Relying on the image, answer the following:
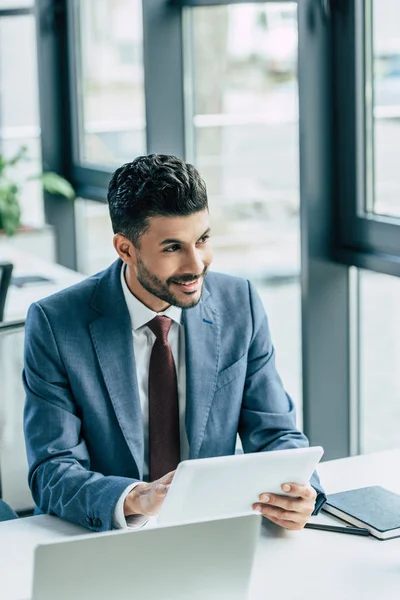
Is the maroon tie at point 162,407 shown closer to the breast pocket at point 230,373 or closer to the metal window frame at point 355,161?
the breast pocket at point 230,373

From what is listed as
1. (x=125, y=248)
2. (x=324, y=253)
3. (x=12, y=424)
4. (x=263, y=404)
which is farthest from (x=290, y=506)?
(x=324, y=253)

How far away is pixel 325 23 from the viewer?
2945 millimetres

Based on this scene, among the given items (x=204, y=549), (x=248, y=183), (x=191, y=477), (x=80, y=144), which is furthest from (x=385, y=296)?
(x=80, y=144)

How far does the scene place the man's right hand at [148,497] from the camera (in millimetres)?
1687

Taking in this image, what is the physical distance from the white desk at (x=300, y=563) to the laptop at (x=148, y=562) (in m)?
0.21

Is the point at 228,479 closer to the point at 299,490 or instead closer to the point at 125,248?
the point at 299,490

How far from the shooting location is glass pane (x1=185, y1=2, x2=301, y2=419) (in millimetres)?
3412

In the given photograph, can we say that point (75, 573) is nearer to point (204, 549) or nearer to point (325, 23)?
point (204, 549)

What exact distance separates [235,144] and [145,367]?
5.99 ft

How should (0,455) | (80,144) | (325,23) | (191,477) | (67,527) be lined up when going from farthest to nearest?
1. (80,144)
2. (325,23)
3. (0,455)
4. (67,527)
5. (191,477)

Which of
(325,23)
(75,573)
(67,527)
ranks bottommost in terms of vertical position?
(67,527)

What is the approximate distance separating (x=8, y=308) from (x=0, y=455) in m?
1.47

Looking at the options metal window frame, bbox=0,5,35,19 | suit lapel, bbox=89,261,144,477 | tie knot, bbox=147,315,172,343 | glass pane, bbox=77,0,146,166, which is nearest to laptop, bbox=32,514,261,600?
Result: suit lapel, bbox=89,261,144,477

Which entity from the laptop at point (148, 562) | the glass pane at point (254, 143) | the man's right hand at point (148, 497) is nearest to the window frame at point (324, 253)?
the glass pane at point (254, 143)
